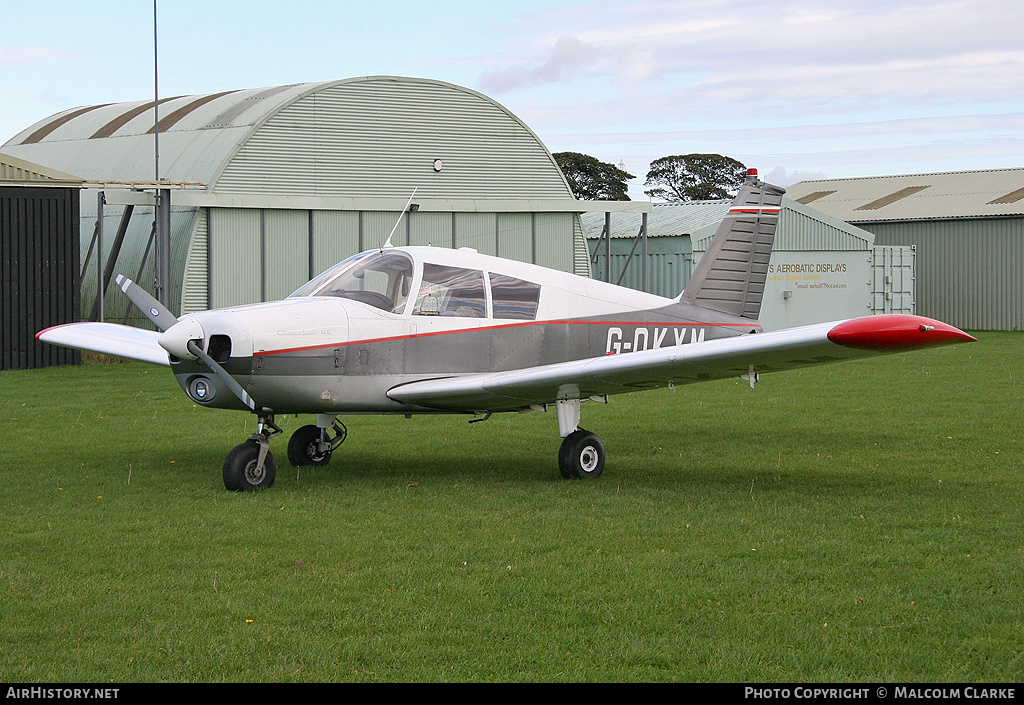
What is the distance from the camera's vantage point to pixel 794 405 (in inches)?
645

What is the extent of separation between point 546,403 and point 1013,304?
101 ft

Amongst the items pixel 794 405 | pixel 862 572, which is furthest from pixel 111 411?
pixel 862 572

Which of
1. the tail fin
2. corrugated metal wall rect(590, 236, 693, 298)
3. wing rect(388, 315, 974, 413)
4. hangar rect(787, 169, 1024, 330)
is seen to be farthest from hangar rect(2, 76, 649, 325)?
wing rect(388, 315, 974, 413)

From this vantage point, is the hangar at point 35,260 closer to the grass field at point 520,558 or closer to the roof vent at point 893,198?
the grass field at point 520,558

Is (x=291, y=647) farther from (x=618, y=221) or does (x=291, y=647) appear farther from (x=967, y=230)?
(x=967, y=230)

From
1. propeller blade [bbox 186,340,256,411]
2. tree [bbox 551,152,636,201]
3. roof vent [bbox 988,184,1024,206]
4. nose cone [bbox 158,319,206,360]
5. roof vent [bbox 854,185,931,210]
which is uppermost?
tree [bbox 551,152,636,201]

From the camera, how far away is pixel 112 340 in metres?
11.8

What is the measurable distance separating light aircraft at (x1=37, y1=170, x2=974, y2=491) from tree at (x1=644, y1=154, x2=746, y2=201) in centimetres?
7917

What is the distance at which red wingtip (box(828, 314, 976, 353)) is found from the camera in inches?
305

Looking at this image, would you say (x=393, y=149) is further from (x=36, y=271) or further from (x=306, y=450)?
(x=306, y=450)

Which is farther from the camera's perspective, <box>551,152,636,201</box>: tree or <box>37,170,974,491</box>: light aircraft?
<box>551,152,636,201</box>: tree

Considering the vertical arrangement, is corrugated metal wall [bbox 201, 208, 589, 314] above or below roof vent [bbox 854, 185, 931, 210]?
below

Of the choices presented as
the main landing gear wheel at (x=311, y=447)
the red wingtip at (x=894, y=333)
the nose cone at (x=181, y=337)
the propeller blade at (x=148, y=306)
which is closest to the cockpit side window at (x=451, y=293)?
the main landing gear wheel at (x=311, y=447)

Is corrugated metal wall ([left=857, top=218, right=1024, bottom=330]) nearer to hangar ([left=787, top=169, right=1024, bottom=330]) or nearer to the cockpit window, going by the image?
hangar ([left=787, top=169, right=1024, bottom=330])
